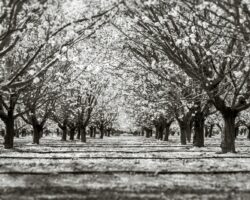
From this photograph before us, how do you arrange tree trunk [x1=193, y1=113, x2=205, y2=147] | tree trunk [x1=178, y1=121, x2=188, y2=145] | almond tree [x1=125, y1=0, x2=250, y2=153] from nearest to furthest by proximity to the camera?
1. almond tree [x1=125, y1=0, x2=250, y2=153]
2. tree trunk [x1=193, y1=113, x2=205, y2=147]
3. tree trunk [x1=178, y1=121, x2=188, y2=145]

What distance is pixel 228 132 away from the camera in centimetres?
2309

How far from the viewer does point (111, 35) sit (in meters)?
21.7

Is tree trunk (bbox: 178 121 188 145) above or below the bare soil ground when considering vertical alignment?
above

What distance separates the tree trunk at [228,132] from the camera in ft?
74.9

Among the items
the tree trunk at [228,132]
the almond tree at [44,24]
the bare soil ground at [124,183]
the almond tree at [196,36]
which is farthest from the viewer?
the tree trunk at [228,132]

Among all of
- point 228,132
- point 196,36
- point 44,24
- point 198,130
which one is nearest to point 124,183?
point 44,24

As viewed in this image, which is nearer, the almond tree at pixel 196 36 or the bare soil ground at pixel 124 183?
the bare soil ground at pixel 124 183

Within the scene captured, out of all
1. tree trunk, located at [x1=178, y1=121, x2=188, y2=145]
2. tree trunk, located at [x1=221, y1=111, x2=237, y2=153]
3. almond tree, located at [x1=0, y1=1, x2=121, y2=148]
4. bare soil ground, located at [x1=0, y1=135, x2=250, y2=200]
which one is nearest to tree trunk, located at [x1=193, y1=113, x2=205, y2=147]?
tree trunk, located at [x1=178, y1=121, x2=188, y2=145]

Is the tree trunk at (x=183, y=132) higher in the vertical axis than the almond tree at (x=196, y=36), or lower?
lower

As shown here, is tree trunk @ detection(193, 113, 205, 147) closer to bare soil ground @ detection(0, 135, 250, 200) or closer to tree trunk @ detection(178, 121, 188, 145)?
tree trunk @ detection(178, 121, 188, 145)

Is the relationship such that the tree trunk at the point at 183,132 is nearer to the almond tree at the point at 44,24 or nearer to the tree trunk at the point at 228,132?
the tree trunk at the point at 228,132

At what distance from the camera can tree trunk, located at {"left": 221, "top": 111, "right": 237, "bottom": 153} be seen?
22.8 metres

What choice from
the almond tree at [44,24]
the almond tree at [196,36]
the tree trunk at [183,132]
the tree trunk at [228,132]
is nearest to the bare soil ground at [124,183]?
the almond tree at [44,24]

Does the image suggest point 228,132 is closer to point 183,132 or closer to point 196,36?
point 196,36
